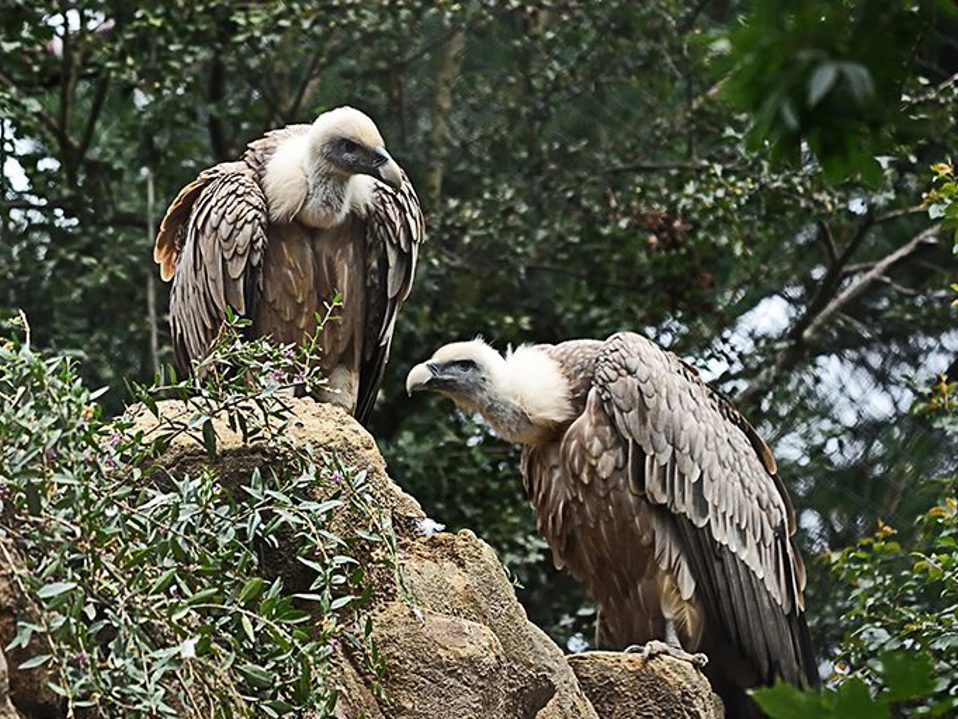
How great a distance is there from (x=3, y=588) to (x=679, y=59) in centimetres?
770

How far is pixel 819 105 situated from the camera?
2.17 metres

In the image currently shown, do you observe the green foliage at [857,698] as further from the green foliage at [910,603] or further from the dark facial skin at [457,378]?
the dark facial skin at [457,378]

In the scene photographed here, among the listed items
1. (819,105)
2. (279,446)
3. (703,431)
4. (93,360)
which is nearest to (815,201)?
(703,431)

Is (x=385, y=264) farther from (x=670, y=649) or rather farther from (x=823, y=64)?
(x=823, y=64)

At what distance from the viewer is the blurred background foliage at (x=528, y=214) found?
378 inches

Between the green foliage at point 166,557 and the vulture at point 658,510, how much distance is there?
6.03 feet

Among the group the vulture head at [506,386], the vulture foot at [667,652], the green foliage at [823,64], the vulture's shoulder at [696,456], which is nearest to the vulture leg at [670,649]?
the vulture foot at [667,652]

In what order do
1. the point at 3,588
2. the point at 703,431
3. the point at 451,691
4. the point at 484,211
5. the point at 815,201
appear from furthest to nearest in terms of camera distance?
the point at 484,211
the point at 815,201
the point at 703,431
the point at 451,691
the point at 3,588

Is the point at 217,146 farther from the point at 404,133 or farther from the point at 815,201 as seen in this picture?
the point at 815,201

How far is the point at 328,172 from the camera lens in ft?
21.5

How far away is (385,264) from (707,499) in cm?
145

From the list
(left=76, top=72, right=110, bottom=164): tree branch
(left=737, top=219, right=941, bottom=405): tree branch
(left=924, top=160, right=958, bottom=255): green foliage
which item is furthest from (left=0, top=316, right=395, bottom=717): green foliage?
(left=737, top=219, right=941, bottom=405): tree branch

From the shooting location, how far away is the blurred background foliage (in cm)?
959

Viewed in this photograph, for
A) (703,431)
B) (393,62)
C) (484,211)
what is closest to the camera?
(703,431)
